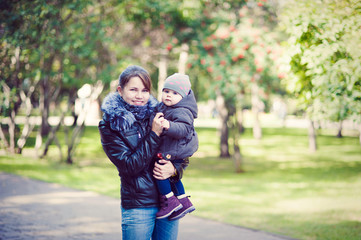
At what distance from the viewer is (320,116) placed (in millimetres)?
5805

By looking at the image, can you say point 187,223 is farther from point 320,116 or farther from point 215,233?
point 320,116

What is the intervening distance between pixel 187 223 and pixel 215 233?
0.70 meters

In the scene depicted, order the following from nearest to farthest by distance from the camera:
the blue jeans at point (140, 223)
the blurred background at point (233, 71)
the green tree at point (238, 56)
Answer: the blue jeans at point (140, 223) < the blurred background at point (233, 71) < the green tree at point (238, 56)

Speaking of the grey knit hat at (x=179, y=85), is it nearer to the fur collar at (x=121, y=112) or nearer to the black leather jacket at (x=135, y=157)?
the fur collar at (x=121, y=112)

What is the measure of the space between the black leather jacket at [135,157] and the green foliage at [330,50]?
3256mm

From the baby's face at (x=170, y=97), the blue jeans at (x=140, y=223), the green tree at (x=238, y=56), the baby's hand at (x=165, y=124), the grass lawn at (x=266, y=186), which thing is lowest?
the grass lawn at (x=266, y=186)

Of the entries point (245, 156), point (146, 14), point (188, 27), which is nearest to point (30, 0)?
point (146, 14)

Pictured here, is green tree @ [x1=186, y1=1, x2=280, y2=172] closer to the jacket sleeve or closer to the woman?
the woman

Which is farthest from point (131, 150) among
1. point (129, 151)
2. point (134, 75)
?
point (134, 75)

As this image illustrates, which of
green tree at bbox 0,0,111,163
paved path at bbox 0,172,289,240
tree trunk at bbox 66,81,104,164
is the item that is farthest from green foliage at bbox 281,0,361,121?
tree trunk at bbox 66,81,104,164

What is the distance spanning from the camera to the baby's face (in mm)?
2918

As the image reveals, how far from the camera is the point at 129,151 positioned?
268 cm

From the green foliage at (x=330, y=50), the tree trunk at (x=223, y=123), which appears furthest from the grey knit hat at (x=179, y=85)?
the tree trunk at (x=223, y=123)

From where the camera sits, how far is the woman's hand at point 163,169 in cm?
271
